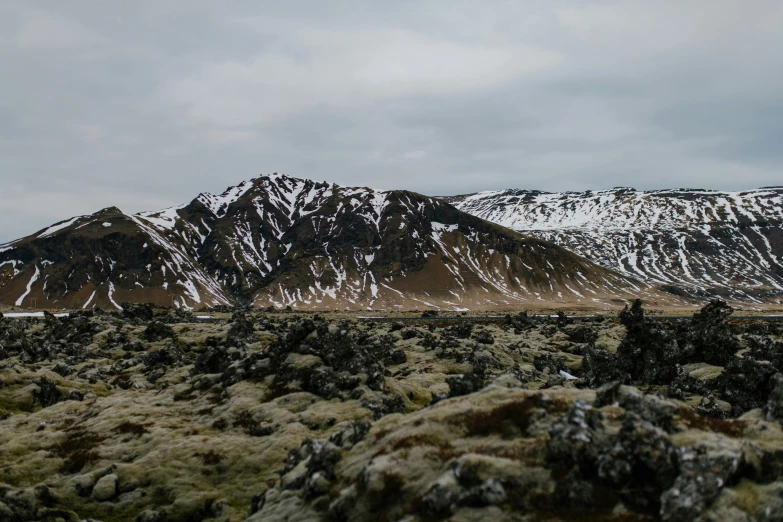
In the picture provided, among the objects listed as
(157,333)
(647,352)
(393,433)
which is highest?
(393,433)

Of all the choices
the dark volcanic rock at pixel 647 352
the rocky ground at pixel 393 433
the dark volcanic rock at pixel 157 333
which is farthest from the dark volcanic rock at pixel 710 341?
the dark volcanic rock at pixel 157 333

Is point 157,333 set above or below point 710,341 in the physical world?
below

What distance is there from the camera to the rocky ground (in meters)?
17.8

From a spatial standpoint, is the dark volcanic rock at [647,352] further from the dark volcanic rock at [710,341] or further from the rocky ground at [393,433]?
the dark volcanic rock at [710,341]

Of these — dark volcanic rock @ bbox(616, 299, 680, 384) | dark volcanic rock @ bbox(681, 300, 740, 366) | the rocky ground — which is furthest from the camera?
dark volcanic rock @ bbox(681, 300, 740, 366)

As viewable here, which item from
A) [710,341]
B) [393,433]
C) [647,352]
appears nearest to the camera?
[393,433]

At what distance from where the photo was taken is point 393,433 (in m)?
25.2

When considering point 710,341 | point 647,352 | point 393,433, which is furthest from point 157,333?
point 710,341

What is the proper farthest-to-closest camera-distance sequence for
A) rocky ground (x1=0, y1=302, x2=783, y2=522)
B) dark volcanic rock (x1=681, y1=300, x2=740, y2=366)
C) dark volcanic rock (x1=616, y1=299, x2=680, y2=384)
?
dark volcanic rock (x1=681, y1=300, x2=740, y2=366) → dark volcanic rock (x1=616, y1=299, x2=680, y2=384) → rocky ground (x1=0, y1=302, x2=783, y2=522)

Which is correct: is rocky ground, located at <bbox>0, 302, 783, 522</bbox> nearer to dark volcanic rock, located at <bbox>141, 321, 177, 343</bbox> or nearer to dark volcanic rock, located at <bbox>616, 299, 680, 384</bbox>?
dark volcanic rock, located at <bbox>616, 299, 680, 384</bbox>

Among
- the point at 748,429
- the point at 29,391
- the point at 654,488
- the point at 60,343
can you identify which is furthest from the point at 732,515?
A: the point at 60,343

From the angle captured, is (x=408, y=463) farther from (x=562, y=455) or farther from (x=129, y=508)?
(x=129, y=508)

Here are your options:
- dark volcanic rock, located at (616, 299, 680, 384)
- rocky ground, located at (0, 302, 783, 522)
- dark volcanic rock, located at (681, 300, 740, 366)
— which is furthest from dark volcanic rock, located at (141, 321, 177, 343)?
dark volcanic rock, located at (681, 300, 740, 366)

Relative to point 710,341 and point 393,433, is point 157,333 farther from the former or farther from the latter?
point 710,341
